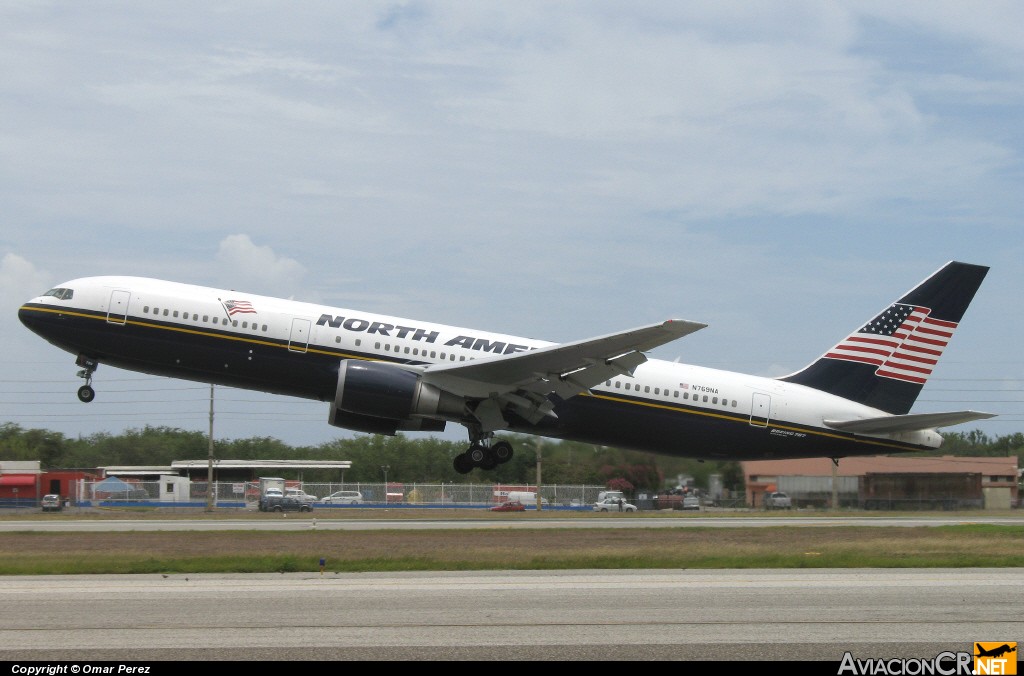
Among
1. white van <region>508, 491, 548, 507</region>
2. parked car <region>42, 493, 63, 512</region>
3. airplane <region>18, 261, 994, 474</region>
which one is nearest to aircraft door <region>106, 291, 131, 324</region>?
airplane <region>18, 261, 994, 474</region>

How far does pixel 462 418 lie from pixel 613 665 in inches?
857

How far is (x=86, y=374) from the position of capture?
106 feet

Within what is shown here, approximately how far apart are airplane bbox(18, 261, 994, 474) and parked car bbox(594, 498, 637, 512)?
32.7ft

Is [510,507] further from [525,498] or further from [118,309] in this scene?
[118,309]

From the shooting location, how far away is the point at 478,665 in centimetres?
1077

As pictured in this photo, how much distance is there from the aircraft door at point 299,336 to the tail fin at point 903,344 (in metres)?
15.7

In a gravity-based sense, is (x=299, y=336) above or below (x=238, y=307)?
below

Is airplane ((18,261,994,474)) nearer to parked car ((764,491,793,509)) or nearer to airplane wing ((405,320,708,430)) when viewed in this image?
airplane wing ((405,320,708,430))

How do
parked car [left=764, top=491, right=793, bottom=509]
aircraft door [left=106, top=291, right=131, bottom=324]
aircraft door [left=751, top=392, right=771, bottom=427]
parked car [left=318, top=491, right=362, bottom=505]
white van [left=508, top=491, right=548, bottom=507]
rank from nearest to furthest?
aircraft door [left=106, top=291, right=131, bottom=324]
aircraft door [left=751, top=392, right=771, bottom=427]
parked car [left=764, top=491, right=793, bottom=509]
white van [left=508, top=491, right=548, bottom=507]
parked car [left=318, top=491, right=362, bottom=505]

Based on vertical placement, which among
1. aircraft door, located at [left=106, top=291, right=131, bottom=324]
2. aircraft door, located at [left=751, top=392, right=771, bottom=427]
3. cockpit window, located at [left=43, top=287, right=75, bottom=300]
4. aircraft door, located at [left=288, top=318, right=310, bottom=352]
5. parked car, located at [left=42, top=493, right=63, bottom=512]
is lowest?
Answer: parked car, located at [left=42, top=493, right=63, bottom=512]

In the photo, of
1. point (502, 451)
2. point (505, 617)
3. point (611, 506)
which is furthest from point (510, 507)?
point (505, 617)

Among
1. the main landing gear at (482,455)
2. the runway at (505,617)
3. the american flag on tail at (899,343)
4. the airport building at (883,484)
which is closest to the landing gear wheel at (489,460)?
the main landing gear at (482,455)

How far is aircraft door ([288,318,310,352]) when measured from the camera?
30.9 m

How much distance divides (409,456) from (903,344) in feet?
115
